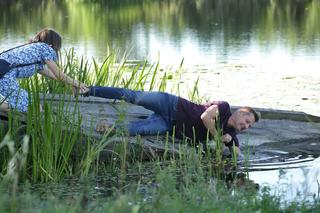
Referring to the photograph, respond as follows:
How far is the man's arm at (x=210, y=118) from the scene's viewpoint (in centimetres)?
752

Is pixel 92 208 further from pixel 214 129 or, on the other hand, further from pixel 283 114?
pixel 283 114

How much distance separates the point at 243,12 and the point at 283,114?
61.9ft

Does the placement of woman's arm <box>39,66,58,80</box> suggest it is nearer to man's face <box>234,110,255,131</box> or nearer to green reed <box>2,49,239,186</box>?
green reed <box>2,49,239,186</box>

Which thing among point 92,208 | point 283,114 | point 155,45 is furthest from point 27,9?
point 92,208

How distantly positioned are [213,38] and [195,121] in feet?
42.5

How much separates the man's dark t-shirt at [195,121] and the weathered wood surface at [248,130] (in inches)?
5.5

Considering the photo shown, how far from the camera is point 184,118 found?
7805 mm

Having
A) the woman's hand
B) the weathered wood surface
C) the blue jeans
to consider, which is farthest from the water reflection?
the woman's hand

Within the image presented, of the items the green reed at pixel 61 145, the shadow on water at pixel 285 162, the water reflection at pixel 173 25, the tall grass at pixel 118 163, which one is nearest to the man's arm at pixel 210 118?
the tall grass at pixel 118 163

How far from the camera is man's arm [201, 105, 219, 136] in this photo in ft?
24.7

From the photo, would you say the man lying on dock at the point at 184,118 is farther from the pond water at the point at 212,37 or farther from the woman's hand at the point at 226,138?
the pond water at the point at 212,37

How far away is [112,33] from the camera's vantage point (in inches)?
877

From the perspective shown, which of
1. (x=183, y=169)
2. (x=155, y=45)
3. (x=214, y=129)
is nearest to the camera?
(x=183, y=169)

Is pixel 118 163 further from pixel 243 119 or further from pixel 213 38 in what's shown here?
pixel 213 38
